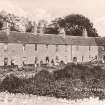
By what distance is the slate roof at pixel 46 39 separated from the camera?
44.1ft

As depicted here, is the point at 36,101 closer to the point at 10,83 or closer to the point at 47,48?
the point at 10,83

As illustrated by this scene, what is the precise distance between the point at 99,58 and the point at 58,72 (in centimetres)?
714

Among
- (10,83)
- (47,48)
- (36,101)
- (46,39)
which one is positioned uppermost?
(46,39)

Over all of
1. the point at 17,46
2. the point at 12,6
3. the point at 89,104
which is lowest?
the point at 89,104

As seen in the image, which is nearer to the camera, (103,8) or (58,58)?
(103,8)

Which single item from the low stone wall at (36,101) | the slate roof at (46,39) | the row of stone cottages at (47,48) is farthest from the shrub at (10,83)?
the slate roof at (46,39)

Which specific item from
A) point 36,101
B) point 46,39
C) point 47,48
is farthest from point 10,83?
point 46,39

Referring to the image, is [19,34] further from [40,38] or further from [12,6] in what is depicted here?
[12,6]

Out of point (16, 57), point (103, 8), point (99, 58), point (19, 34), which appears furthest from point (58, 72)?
point (99, 58)

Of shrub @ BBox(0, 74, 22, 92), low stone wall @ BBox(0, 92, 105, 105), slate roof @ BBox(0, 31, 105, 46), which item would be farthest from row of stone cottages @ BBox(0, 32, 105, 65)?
low stone wall @ BBox(0, 92, 105, 105)

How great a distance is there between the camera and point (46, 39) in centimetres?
1494

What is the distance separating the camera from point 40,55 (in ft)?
46.0

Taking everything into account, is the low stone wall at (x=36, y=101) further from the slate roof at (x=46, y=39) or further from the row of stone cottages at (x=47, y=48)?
the slate roof at (x=46, y=39)

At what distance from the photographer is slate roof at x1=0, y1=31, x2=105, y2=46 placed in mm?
13438
